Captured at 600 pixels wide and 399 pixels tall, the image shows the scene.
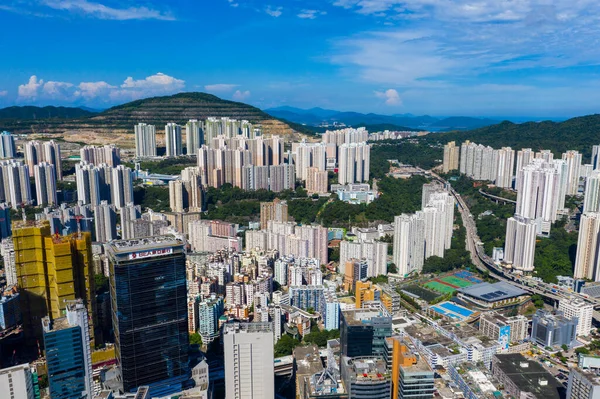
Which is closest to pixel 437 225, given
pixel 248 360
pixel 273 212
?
pixel 273 212

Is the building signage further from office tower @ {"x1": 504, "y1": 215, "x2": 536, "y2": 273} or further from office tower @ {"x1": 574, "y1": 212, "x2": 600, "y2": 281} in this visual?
office tower @ {"x1": 574, "y1": 212, "x2": 600, "y2": 281}

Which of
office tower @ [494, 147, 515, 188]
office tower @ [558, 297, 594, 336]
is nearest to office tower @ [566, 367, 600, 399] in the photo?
office tower @ [558, 297, 594, 336]

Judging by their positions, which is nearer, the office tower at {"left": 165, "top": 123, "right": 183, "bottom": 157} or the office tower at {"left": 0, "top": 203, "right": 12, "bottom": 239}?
the office tower at {"left": 0, "top": 203, "right": 12, "bottom": 239}

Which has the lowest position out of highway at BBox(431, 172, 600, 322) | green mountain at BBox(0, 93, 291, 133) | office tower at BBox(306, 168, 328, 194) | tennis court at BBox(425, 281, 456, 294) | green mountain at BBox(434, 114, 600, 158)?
tennis court at BBox(425, 281, 456, 294)

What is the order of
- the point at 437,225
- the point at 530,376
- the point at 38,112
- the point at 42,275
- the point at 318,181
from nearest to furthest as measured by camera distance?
the point at 530,376 → the point at 42,275 → the point at 437,225 → the point at 318,181 → the point at 38,112

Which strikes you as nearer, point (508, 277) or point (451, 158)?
point (508, 277)

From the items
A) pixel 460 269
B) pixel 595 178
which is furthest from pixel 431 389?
pixel 595 178

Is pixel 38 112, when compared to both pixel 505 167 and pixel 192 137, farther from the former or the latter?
pixel 505 167
